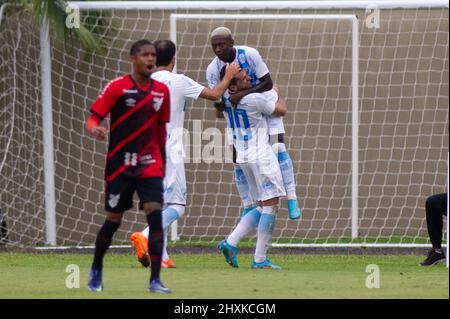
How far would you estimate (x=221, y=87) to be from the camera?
11094mm

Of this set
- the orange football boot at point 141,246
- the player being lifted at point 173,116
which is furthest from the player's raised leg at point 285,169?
the orange football boot at point 141,246

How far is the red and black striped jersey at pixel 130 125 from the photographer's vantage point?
8.83 m

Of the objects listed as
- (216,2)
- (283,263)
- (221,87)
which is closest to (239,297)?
(221,87)

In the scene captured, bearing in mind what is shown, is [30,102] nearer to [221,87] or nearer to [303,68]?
[303,68]

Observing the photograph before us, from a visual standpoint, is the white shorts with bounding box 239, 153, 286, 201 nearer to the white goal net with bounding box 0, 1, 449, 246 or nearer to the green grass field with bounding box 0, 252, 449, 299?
the green grass field with bounding box 0, 252, 449, 299

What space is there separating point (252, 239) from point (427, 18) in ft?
11.9

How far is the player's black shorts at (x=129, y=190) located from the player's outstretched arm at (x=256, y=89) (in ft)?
9.44

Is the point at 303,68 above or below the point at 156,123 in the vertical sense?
above

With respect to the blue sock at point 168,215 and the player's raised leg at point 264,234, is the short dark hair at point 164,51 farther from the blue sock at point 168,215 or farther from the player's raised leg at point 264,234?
the player's raised leg at point 264,234

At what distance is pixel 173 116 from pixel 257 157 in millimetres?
927

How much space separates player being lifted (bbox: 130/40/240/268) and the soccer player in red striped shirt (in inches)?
85.1

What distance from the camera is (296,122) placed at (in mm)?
15336

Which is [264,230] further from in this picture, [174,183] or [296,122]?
[296,122]

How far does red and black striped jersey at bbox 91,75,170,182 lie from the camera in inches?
348
